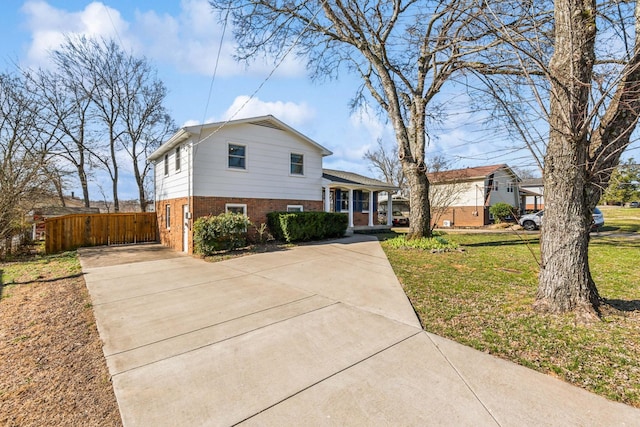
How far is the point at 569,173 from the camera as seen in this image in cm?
371

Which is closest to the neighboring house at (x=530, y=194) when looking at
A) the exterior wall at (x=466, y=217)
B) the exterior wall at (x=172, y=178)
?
the exterior wall at (x=466, y=217)

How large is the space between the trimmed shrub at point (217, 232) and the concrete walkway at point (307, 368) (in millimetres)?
4059

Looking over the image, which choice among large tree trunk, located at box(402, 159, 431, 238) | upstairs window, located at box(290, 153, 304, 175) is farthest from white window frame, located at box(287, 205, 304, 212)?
large tree trunk, located at box(402, 159, 431, 238)

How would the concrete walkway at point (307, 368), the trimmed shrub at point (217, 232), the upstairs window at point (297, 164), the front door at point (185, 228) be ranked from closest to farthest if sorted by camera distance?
1. the concrete walkway at point (307, 368)
2. the trimmed shrub at point (217, 232)
3. the front door at point (185, 228)
4. the upstairs window at point (297, 164)

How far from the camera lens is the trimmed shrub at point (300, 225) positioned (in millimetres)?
11820

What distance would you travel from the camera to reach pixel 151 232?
15227mm

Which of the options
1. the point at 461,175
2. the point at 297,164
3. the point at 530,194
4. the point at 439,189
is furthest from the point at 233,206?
the point at 530,194

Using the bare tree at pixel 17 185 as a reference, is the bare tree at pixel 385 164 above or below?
above

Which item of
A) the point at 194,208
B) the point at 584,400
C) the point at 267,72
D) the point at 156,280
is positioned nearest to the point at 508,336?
the point at 584,400

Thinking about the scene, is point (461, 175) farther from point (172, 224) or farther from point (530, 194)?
point (172, 224)

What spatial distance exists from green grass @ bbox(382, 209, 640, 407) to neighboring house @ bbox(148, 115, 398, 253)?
7.16 m

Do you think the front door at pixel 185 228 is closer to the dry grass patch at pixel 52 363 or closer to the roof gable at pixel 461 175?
the dry grass patch at pixel 52 363

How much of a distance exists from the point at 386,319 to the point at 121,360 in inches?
127

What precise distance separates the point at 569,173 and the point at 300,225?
9.37 m
